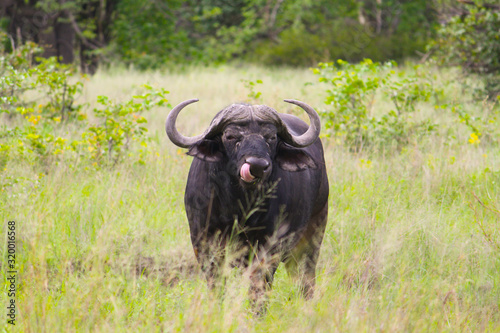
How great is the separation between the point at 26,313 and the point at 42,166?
3.17 meters

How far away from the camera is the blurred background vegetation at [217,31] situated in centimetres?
1567

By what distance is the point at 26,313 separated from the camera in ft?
9.29

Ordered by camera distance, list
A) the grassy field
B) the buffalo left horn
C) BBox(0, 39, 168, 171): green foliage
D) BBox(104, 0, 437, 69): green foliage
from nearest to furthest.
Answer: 1. the grassy field
2. the buffalo left horn
3. BBox(0, 39, 168, 171): green foliage
4. BBox(104, 0, 437, 69): green foliage

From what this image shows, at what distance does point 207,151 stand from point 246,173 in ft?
1.63

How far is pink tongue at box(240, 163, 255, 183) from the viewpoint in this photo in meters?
3.26

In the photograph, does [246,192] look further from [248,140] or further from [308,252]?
[308,252]

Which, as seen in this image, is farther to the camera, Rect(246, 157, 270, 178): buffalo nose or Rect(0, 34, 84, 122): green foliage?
Rect(0, 34, 84, 122): green foliage

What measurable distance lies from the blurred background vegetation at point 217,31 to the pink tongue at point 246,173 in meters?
8.82

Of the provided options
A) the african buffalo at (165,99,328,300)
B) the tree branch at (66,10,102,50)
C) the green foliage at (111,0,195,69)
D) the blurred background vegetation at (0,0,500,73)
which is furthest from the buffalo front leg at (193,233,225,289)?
the green foliage at (111,0,195,69)

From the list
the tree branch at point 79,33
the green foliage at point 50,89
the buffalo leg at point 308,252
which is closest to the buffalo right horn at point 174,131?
the buffalo leg at point 308,252

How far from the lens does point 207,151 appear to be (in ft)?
12.0

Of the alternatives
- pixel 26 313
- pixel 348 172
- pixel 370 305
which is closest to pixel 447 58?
pixel 348 172

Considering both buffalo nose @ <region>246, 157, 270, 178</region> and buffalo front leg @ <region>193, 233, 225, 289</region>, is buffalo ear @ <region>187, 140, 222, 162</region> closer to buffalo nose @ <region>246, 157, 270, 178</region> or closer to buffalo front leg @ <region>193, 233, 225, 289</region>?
buffalo nose @ <region>246, 157, 270, 178</region>

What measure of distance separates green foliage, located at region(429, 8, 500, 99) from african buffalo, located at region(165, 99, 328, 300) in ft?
25.3
